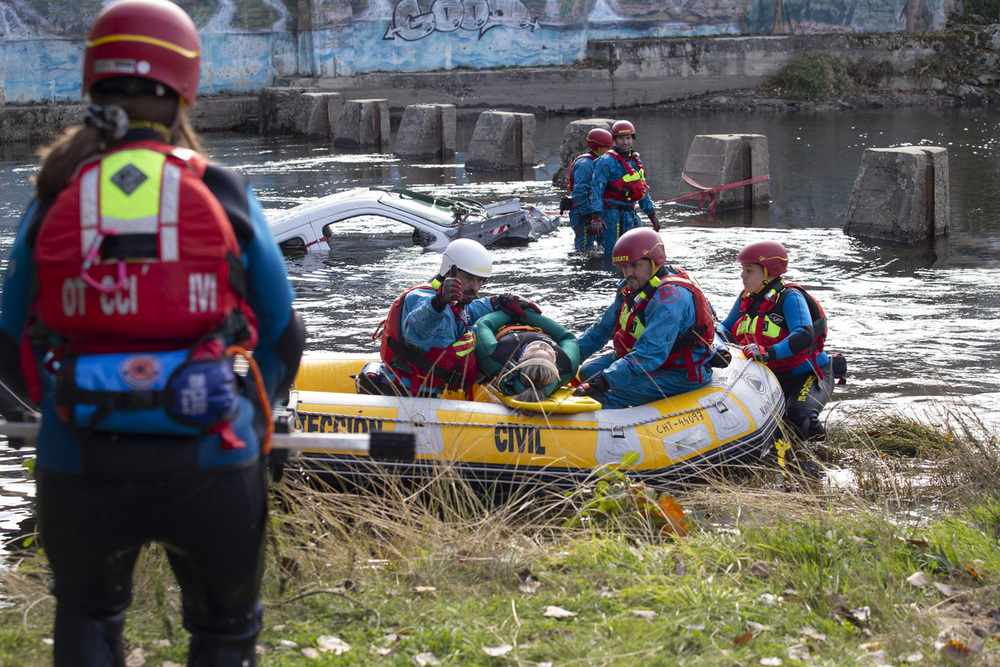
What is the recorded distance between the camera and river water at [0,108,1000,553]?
8.77 m

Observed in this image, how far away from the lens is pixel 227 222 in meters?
2.18

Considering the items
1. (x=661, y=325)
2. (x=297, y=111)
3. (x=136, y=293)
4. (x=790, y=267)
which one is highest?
(x=297, y=111)

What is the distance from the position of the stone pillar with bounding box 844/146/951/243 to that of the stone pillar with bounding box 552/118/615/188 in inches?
236

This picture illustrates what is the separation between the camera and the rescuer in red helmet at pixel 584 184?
13078 mm

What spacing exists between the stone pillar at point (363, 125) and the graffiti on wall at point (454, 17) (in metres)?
7.92

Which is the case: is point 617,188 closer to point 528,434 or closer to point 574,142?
point 574,142

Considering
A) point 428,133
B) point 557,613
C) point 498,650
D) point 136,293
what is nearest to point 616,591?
point 557,613

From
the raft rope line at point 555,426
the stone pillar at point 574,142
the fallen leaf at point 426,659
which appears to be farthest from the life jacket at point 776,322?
the stone pillar at point 574,142

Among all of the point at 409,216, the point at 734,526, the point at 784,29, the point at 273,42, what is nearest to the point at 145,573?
the point at 734,526

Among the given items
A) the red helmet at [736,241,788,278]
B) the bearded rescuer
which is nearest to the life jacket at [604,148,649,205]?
the red helmet at [736,241,788,278]

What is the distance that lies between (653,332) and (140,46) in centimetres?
455

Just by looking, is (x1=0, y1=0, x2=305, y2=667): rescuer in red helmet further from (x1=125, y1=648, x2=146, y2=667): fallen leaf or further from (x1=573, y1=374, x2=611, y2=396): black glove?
(x1=573, y1=374, x2=611, y2=396): black glove

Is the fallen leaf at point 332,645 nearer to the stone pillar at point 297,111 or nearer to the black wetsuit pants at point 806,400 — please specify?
the black wetsuit pants at point 806,400

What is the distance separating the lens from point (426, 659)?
326cm
